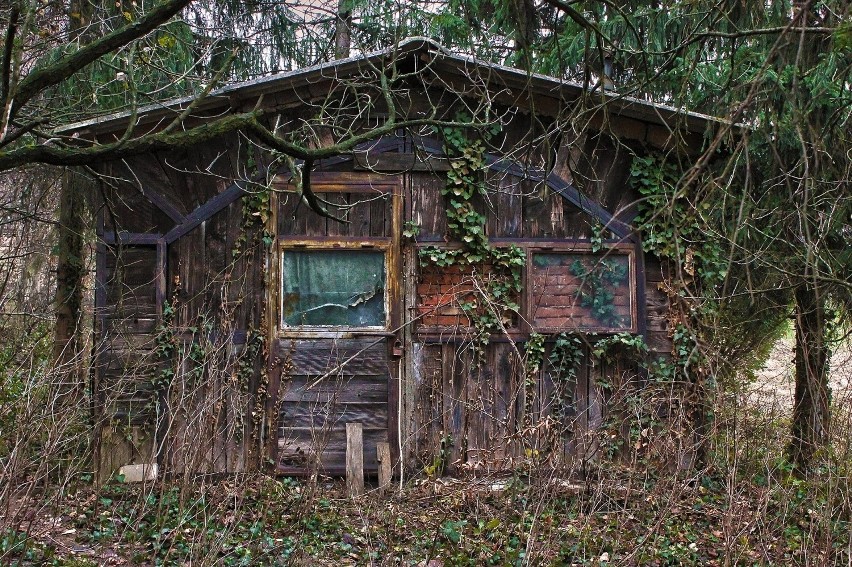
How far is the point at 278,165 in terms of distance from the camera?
8.16 metres

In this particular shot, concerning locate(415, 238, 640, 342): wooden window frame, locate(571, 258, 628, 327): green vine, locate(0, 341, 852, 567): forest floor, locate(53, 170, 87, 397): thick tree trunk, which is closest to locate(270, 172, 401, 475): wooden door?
locate(415, 238, 640, 342): wooden window frame

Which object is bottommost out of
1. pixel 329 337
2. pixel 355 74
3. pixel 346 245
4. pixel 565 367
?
pixel 565 367

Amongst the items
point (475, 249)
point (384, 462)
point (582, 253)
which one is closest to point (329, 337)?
point (384, 462)

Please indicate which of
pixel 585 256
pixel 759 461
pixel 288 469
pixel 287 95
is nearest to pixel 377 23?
pixel 287 95

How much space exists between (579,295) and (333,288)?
2.44 m

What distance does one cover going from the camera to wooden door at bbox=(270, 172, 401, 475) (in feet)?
26.8

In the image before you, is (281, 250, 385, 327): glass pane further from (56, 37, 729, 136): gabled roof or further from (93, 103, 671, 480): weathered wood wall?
(56, 37, 729, 136): gabled roof

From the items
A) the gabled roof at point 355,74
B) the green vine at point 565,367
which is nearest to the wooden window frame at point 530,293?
the green vine at point 565,367

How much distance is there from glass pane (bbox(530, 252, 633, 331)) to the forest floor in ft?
5.24

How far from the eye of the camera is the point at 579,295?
8.30m

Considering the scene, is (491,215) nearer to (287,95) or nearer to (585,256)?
(585,256)

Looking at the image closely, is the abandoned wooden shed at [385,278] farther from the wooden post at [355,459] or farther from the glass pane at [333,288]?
the wooden post at [355,459]

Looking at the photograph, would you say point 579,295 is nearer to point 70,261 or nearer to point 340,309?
point 340,309

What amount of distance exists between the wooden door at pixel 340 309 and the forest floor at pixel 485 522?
0.91 meters
